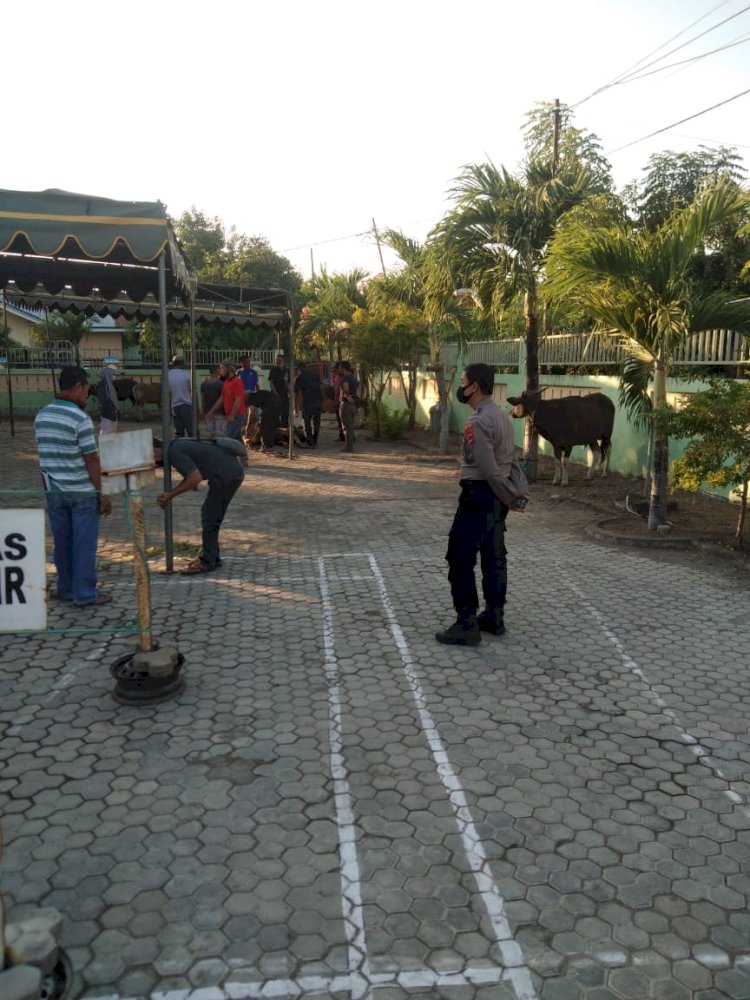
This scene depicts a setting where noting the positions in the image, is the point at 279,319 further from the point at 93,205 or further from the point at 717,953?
the point at 717,953

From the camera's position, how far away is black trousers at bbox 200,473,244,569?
6750mm

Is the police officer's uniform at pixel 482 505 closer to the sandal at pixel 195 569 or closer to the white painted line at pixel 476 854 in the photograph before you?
the white painted line at pixel 476 854

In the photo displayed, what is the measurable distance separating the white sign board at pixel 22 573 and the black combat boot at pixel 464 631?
2.89 m

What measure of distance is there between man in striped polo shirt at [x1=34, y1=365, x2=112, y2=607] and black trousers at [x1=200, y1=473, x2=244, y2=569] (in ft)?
3.48

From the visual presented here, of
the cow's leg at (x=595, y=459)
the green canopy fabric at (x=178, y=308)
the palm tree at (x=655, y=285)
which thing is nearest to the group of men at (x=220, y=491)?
the palm tree at (x=655, y=285)

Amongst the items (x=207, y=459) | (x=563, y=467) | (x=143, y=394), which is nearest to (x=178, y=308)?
(x=143, y=394)

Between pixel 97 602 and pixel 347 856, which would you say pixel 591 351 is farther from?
pixel 347 856

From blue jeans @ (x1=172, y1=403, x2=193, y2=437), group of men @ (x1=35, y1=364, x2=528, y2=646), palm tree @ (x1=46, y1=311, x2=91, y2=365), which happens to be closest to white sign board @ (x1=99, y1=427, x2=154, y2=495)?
group of men @ (x1=35, y1=364, x2=528, y2=646)

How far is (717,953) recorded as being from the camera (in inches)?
105

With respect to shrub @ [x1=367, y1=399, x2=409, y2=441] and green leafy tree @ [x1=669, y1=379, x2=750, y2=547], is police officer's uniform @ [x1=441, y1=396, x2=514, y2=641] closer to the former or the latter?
green leafy tree @ [x1=669, y1=379, x2=750, y2=547]

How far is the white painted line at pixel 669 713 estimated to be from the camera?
12.0ft

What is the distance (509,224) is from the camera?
11.3 m

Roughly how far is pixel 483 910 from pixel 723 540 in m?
6.53

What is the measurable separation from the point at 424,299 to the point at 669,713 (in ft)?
40.4
